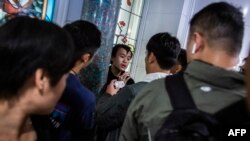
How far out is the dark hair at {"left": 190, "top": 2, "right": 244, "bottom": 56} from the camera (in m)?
1.11

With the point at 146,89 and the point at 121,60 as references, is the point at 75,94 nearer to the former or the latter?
the point at 146,89

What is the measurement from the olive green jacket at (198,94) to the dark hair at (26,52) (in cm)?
40

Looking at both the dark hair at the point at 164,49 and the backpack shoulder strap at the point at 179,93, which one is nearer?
the backpack shoulder strap at the point at 179,93

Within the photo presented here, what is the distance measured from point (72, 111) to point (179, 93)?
667 mm

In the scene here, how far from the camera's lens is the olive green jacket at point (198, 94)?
0.98m

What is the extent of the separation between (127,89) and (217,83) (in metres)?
0.75

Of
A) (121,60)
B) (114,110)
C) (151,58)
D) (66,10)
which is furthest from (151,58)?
(66,10)

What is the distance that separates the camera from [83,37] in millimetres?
1595

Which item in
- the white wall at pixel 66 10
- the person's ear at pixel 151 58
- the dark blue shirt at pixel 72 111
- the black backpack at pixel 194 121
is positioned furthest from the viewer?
the white wall at pixel 66 10

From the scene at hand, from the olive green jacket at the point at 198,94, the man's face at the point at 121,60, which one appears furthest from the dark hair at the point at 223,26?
the man's face at the point at 121,60

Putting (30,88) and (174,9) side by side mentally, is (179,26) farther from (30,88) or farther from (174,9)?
(30,88)

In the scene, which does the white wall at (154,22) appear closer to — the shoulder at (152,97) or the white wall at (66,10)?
the white wall at (66,10)

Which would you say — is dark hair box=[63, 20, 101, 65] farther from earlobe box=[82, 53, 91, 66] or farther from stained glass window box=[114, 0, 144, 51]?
stained glass window box=[114, 0, 144, 51]

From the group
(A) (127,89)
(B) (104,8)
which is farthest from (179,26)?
(A) (127,89)
